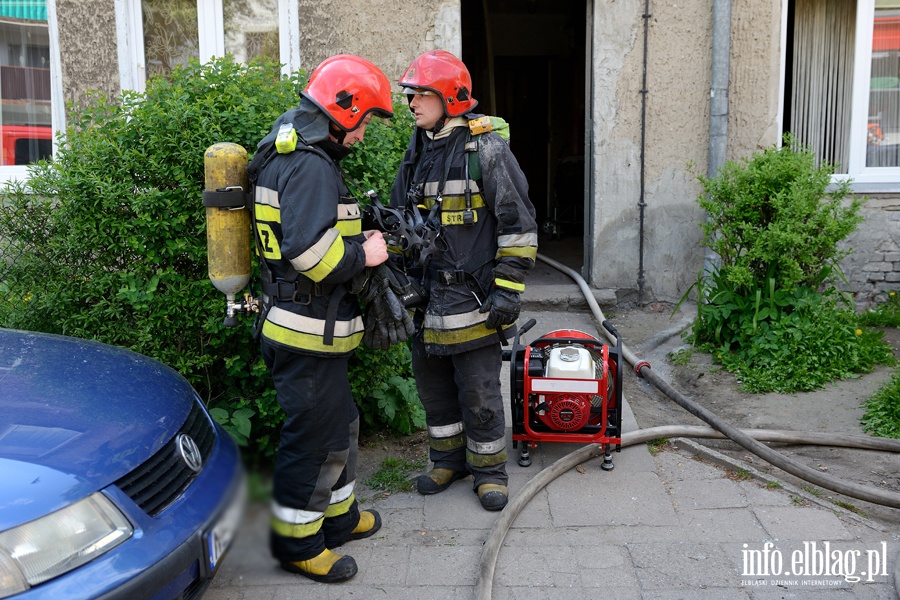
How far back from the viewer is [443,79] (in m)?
3.91

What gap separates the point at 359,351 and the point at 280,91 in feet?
4.81

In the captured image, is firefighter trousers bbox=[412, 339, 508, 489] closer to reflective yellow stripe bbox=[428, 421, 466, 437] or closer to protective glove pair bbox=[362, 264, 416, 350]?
reflective yellow stripe bbox=[428, 421, 466, 437]

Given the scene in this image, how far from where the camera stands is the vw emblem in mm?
2395

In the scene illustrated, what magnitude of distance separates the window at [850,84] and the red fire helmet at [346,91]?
5.78 m

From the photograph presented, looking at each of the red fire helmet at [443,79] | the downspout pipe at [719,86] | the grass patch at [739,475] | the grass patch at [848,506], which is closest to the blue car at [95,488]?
the red fire helmet at [443,79]

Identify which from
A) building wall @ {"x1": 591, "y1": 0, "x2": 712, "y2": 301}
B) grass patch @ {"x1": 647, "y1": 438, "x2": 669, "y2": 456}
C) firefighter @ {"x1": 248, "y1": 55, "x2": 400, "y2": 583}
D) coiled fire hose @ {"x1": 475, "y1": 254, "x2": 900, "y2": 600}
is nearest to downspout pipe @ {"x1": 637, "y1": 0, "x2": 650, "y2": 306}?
building wall @ {"x1": 591, "y1": 0, "x2": 712, "y2": 301}

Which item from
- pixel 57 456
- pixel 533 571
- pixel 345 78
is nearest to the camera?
pixel 57 456

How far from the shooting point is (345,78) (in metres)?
3.32

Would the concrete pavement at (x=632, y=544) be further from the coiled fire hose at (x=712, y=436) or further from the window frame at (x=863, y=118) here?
the window frame at (x=863, y=118)

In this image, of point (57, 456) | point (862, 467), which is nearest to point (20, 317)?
point (57, 456)

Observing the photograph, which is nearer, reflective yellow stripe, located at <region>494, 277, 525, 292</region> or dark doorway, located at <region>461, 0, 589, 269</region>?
reflective yellow stripe, located at <region>494, 277, 525, 292</region>

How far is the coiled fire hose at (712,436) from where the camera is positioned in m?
3.70

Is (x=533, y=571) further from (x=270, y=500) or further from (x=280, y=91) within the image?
(x=270, y=500)

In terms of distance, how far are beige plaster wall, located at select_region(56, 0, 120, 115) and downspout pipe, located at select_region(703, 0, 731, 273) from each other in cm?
530
